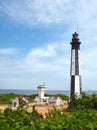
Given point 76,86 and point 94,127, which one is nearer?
point 94,127

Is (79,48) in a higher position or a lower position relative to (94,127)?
higher

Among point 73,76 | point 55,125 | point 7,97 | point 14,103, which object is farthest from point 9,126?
point 7,97

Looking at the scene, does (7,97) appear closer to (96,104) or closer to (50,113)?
(96,104)

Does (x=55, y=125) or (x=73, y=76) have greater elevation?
(x=73, y=76)

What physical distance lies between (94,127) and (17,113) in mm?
2679

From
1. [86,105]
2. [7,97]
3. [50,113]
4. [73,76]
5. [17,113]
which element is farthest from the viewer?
[7,97]

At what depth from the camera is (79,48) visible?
34188mm

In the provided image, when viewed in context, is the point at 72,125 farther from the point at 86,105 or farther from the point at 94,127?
the point at 86,105

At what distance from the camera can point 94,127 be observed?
6812 mm

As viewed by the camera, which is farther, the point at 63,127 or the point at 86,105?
the point at 86,105

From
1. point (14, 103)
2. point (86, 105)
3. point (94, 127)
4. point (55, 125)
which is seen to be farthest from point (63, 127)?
point (14, 103)

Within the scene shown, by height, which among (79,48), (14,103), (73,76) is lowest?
(14,103)

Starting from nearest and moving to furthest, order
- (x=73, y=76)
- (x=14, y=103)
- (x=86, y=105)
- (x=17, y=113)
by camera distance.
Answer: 1. (x=17, y=113)
2. (x=86, y=105)
3. (x=73, y=76)
4. (x=14, y=103)

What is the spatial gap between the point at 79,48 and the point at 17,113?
2601 cm
